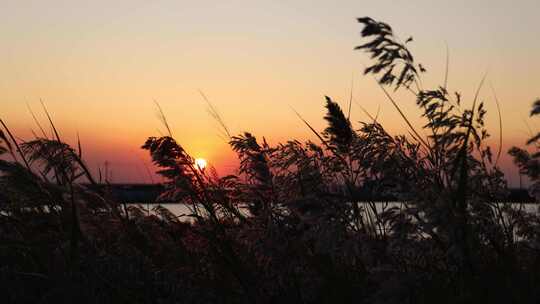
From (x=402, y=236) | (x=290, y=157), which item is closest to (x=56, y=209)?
(x=290, y=157)

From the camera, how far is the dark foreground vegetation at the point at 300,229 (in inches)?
114

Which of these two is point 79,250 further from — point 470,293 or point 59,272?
point 470,293

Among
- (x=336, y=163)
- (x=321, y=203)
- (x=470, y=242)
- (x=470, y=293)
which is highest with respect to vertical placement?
(x=336, y=163)

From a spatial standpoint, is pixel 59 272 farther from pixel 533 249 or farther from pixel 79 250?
pixel 533 249

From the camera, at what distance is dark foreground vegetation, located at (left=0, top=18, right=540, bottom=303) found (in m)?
2.91

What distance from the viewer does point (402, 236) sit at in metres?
2.71

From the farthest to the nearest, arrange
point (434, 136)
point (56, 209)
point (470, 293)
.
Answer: point (56, 209) → point (434, 136) → point (470, 293)

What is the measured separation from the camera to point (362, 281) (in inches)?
147

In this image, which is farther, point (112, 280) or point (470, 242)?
point (112, 280)

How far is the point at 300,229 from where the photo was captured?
142 inches

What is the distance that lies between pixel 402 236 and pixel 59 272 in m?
1.93

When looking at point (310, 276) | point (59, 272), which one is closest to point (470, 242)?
point (310, 276)

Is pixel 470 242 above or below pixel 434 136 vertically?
below

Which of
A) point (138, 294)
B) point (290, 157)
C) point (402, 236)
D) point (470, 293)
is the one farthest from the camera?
point (290, 157)
